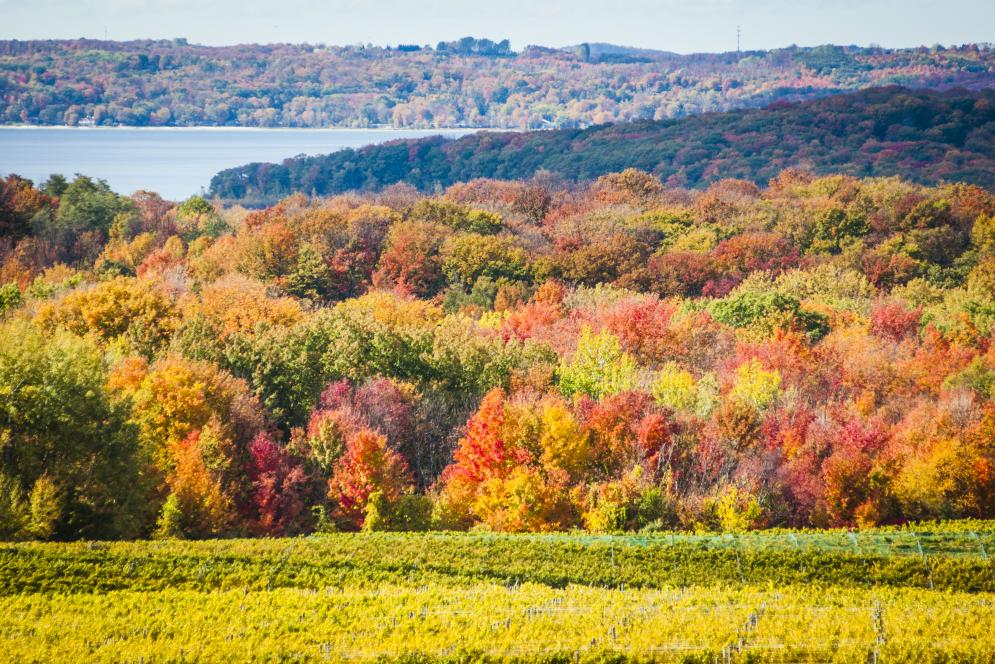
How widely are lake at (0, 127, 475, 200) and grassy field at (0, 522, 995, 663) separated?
309 feet

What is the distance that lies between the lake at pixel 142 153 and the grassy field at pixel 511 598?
Answer: 309 ft

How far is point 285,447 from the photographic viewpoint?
4344 centimetres

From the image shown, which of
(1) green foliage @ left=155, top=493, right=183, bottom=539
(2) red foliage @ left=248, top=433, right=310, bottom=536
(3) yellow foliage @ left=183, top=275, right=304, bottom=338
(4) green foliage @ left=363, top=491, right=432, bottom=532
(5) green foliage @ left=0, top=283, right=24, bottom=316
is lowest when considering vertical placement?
(4) green foliage @ left=363, top=491, right=432, bottom=532

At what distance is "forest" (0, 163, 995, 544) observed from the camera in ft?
120

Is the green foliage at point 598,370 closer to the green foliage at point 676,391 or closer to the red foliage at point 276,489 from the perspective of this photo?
the green foliage at point 676,391

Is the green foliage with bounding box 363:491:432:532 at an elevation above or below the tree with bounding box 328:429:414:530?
below

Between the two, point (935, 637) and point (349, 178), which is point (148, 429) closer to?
point (935, 637)

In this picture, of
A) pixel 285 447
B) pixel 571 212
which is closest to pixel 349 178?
pixel 571 212

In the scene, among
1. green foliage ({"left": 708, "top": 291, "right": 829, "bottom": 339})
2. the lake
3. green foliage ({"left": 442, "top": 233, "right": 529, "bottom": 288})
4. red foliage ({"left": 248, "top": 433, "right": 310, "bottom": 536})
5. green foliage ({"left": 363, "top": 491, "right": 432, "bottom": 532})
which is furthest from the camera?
the lake

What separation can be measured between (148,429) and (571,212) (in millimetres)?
78459

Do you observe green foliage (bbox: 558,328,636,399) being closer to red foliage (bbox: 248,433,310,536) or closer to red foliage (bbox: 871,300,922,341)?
red foliage (bbox: 248,433,310,536)

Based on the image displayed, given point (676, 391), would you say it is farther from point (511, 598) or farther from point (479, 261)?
point (479, 261)

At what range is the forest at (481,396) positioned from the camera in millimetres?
36578

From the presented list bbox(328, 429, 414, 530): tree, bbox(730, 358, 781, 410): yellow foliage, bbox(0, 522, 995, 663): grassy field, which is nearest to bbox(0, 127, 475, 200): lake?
bbox(328, 429, 414, 530): tree
